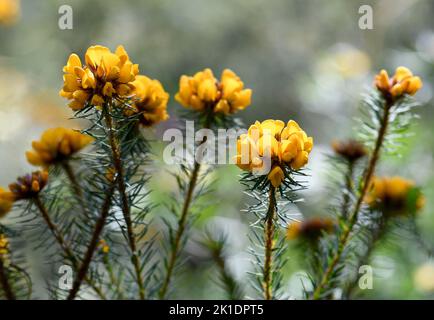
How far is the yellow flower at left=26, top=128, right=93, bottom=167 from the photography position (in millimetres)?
603

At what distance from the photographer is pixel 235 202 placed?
1501 millimetres

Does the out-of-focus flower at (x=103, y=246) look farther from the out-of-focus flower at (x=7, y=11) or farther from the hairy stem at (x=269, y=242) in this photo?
the out-of-focus flower at (x=7, y=11)

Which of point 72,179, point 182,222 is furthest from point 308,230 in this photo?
point 72,179

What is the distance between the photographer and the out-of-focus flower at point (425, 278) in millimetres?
944

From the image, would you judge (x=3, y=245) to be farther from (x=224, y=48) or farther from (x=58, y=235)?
(x=224, y=48)

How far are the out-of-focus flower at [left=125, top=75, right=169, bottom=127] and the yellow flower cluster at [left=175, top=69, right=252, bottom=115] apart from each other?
29 millimetres

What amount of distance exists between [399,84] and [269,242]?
9.3 inches

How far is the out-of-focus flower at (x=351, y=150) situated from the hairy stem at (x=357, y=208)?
0.23 feet

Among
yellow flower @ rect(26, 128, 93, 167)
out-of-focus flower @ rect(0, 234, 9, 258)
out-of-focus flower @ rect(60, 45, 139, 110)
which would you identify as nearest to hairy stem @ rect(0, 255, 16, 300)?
out-of-focus flower @ rect(0, 234, 9, 258)

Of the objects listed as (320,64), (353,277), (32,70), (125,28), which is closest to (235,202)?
(320,64)

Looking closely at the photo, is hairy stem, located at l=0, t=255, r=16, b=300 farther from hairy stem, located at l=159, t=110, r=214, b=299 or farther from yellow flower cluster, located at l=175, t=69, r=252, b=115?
yellow flower cluster, located at l=175, t=69, r=252, b=115

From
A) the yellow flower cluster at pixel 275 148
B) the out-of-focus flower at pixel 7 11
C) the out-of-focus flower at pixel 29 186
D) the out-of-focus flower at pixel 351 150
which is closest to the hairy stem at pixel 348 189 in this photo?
the out-of-focus flower at pixel 351 150

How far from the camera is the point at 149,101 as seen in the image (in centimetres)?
56
